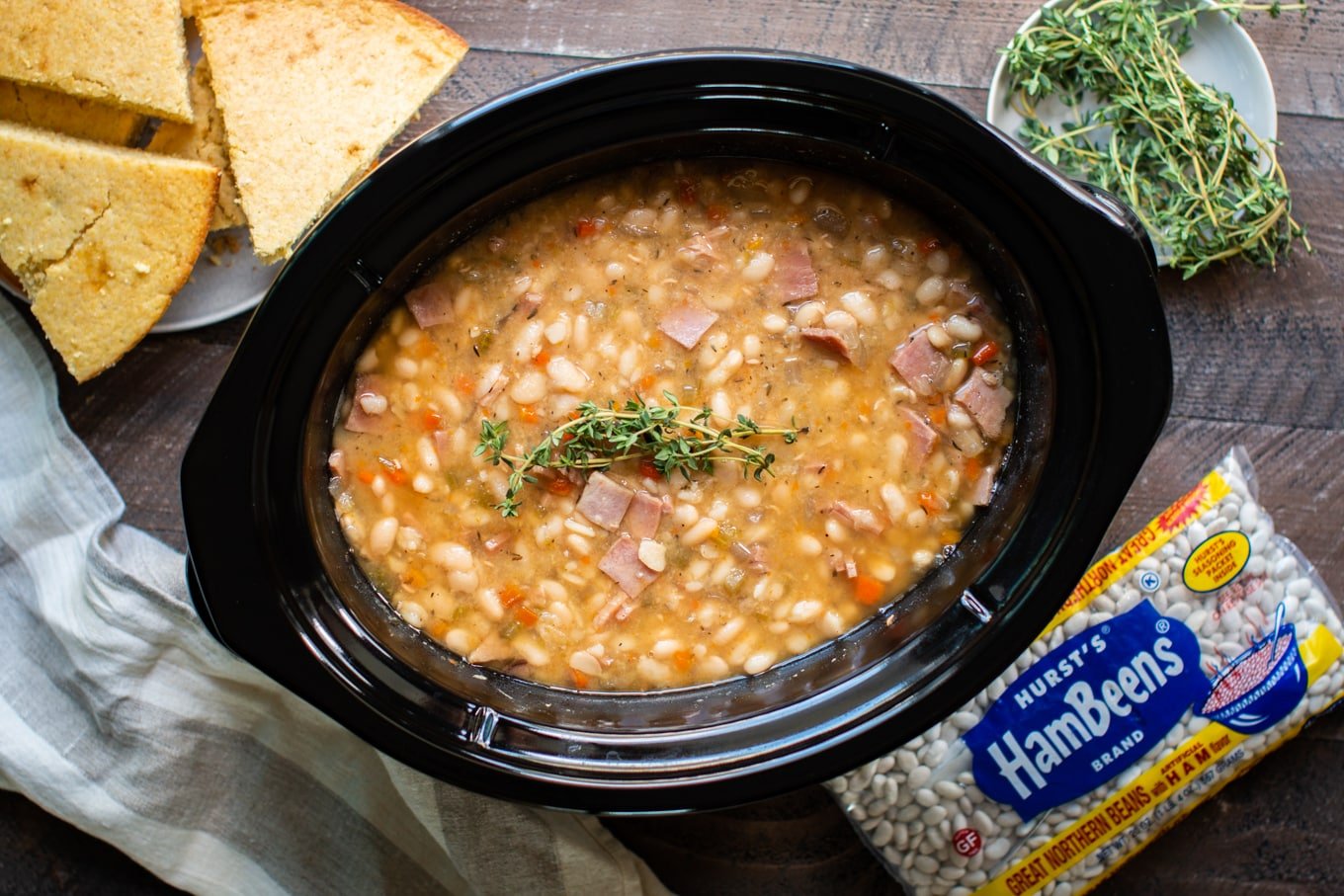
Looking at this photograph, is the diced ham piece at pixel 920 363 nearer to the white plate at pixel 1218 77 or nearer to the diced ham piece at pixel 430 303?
the white plate at pixel 1218 77

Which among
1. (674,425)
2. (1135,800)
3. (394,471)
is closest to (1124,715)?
(1135,800)

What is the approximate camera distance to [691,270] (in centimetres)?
189

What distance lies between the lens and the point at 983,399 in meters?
1.93

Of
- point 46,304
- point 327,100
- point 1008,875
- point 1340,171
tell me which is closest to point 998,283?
point 1340,171

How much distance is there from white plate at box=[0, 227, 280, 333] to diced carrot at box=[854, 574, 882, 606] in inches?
49.9

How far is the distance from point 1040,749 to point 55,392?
2.04 m

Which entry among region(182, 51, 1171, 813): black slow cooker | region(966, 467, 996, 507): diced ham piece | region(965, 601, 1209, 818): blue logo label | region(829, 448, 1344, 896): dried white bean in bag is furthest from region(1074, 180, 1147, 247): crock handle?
region(965, 601, 1209, 818): blue logo label

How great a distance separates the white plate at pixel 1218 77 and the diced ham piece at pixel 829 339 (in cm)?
62

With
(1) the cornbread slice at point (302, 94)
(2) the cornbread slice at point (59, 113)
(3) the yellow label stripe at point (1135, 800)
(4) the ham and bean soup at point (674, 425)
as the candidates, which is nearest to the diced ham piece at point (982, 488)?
(4) the ham and bean soup at point (674, 425)

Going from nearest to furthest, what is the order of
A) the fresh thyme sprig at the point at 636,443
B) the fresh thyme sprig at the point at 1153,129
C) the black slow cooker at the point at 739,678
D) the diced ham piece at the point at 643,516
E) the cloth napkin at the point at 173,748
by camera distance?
the black slow cooker at the point at 739,678, the fresh thyme sprig at the point at 636,443, the diced ham piece at the point at 643,516, the fresh thyme sprig at the point at 1153,129, the cloth napkin at the point at 173,748

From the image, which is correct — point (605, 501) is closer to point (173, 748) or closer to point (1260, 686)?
point (173, 748)

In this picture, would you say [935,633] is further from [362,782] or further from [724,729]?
[362,782]

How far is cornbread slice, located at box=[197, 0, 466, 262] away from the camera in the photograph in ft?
6.94

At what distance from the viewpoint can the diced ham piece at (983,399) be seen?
193 centimetres
